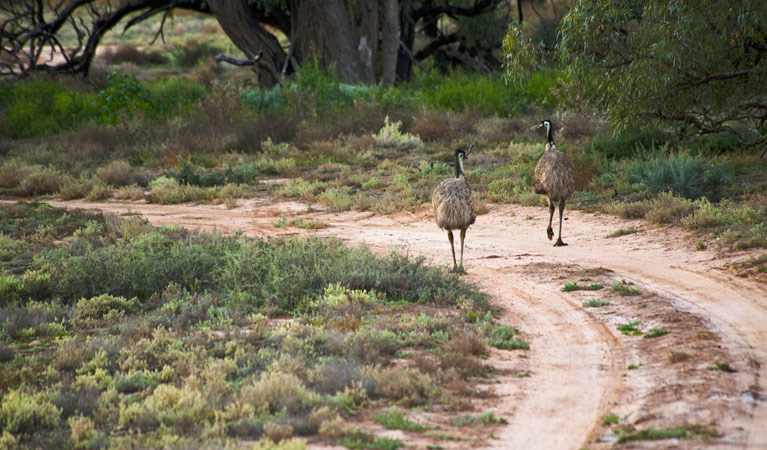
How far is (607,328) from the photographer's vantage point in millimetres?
6609

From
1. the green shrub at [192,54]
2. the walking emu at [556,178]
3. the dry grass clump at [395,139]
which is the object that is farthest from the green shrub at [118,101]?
the green shrub at [192,54]

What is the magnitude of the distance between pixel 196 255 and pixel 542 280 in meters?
4.06

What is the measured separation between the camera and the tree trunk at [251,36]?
23984 mm

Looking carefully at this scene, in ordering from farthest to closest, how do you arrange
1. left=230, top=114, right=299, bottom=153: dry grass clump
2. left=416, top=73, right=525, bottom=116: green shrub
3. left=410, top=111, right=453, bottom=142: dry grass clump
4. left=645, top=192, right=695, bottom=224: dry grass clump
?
1. left=416, top=73, right=525, bottom=116: green shrub
2. left=230, top=114, right=299, bottom=153: dry grass clump
3. left=410, top=111, right=453, bottom=142: dry grass clump
4. left=645, top=192, right=695, bottom=224: dry grass clump

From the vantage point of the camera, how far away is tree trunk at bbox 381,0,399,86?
24.5 m

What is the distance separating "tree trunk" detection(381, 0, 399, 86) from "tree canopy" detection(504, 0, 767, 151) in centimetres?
1346

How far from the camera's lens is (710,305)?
695 centimetres

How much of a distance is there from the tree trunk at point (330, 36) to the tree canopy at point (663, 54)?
1335 cm

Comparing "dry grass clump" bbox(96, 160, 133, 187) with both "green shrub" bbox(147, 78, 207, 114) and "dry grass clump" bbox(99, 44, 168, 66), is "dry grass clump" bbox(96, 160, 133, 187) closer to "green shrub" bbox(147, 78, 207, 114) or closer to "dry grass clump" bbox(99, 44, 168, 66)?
"green shrub" bbox(147, 78, 207, 114)

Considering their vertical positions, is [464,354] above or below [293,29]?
below

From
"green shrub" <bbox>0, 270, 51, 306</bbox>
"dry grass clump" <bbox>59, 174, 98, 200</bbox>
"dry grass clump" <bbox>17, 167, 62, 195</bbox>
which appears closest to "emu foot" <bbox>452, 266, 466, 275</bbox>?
"green shrub" <bbox>0, 270, 51, 306</bbox>

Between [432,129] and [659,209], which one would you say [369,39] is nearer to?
[432,129]

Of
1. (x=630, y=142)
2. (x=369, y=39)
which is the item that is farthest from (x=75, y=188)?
(x=369, y=39)

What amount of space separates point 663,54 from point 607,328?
476cm
